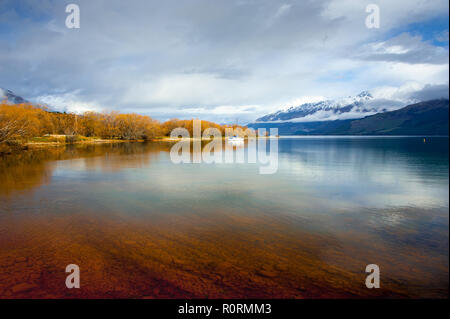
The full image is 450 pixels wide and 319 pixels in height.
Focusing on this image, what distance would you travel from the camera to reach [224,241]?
7988mm

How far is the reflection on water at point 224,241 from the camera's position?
18.6 ft

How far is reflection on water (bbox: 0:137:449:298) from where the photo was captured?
5.68 m

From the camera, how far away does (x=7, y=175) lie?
20.2 meters

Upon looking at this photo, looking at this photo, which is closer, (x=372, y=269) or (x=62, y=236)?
(x=372, y=269)

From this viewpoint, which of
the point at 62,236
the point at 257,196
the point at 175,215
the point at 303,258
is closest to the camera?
the point at 303,258
